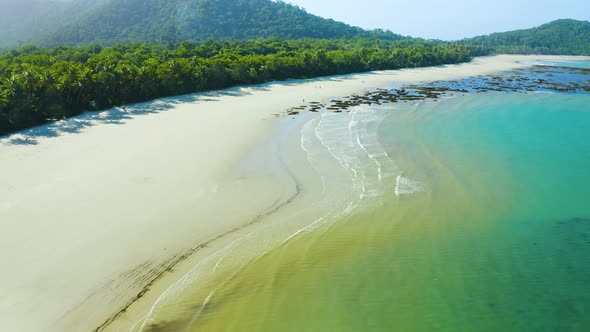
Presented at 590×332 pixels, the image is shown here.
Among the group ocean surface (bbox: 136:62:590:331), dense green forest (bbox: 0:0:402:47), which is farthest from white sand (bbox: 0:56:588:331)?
dense green forest (bbox: 0:0:402:47)

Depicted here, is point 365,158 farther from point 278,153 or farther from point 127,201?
point 127,201

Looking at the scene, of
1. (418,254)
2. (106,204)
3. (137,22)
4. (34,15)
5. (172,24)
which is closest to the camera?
(418,254)

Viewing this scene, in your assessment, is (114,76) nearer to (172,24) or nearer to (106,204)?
(106,204)

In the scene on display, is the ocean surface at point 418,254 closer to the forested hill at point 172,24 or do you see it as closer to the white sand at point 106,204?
the white sand at point 106,204

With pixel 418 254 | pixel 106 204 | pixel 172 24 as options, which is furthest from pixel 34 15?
pixel 418 254

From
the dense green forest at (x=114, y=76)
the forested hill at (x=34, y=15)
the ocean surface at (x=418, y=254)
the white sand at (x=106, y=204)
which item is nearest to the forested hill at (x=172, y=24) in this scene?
the forested hill at (x=34, y=15)
